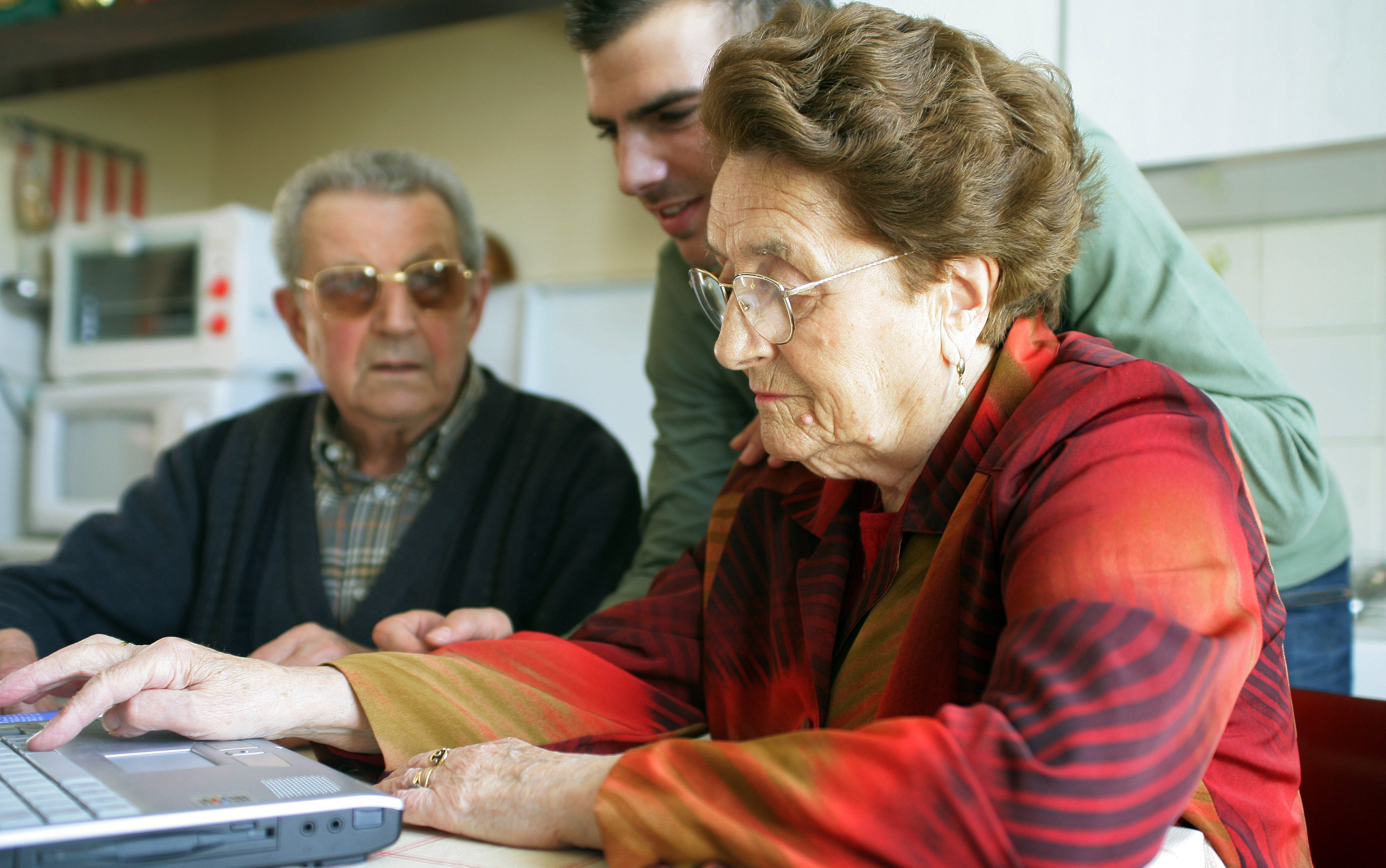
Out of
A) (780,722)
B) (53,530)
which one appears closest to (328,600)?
(780,722)

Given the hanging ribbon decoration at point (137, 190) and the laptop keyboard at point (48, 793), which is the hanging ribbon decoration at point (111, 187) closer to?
the hanging ribbon decoration at point (137, 190)

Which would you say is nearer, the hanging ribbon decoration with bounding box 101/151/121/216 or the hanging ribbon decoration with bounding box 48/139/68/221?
the hanging ribbon decoration with bounding box 48/139/68/221

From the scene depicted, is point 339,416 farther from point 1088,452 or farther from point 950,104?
point 1088,452

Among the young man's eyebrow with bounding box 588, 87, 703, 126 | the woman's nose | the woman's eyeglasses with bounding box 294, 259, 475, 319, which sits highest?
the young man's eyebrow with bounding box 588, 87, 703, 126

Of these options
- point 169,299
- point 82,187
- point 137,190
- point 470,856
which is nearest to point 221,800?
point 470,856

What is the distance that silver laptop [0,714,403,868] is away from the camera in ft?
1.84

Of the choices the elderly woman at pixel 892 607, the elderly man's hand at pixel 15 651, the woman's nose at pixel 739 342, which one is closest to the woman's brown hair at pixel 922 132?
the elderly woman at pixel 892 607

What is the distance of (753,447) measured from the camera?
1122 millimetres

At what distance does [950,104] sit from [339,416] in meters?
1.21

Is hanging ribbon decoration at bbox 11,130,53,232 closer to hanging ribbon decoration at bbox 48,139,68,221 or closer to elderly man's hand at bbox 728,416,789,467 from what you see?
hanging ribbon decoration at bbox 48,139,68,221

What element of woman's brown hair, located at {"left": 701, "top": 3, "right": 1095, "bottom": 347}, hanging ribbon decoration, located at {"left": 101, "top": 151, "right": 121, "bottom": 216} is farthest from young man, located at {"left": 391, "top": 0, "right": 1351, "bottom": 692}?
hanging ribbon decoration, located at {"left": 101, "top": 151, "right": 121, "bottom": 216}

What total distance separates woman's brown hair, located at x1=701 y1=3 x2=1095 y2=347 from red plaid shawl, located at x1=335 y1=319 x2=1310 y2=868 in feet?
0.30

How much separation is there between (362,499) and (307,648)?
19.5 inches

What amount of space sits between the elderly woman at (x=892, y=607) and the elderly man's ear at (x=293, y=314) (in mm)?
976
